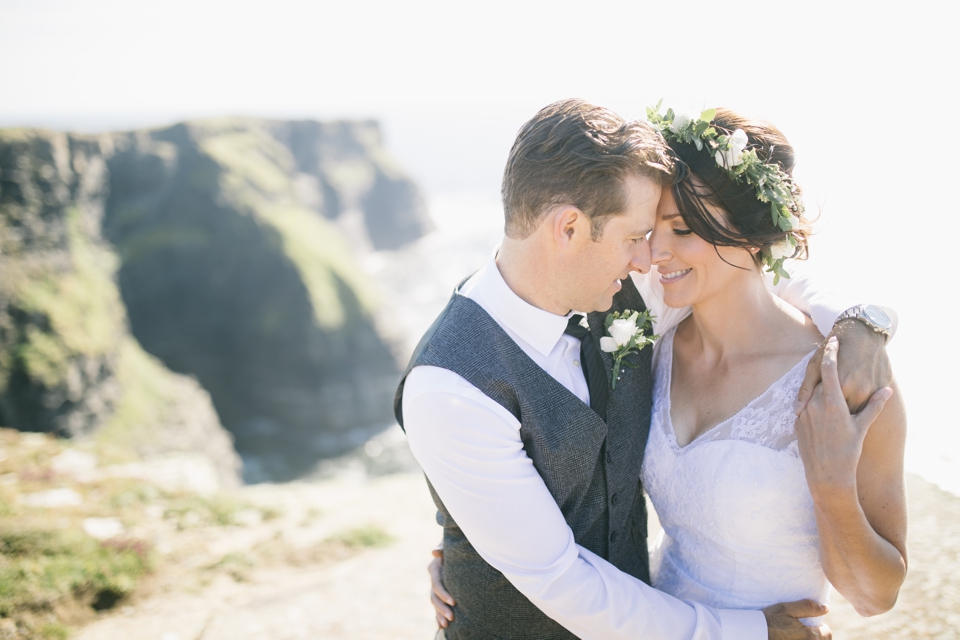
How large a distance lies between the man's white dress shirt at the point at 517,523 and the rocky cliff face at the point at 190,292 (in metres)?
31.8

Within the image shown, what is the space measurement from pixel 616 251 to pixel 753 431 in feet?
3.39

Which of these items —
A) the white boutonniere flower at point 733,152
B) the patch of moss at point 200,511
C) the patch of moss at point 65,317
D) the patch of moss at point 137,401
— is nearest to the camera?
the white boutonniere flower at point 733,152

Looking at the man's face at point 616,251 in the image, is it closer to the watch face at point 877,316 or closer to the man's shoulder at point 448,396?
the man's shoulder at point 448,396

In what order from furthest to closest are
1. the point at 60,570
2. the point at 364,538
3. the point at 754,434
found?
the point at 364,538 → the point at 60,570 → the point at 754,434

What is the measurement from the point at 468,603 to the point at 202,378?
54.4 m

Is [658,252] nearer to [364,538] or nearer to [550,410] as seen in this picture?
[550,410]

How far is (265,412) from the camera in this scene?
47.7 m

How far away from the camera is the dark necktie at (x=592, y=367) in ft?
8.63

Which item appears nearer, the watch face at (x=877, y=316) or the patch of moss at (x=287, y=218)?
the watch face at (x=877, y=316)

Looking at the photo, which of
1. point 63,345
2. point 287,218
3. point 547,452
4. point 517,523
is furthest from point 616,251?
point 287,218

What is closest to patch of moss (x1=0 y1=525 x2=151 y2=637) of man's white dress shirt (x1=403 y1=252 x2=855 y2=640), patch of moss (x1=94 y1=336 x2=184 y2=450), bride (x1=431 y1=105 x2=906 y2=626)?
bride (x1=431 y1=105 x2=906 y2=626)

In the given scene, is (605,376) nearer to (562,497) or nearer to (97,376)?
(562,497)

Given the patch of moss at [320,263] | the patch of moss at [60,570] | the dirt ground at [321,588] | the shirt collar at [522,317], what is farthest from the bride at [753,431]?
the patch of moss at [320,263]

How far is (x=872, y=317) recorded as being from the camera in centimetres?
248
